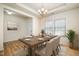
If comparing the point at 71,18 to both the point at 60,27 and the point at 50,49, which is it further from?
the point at 50,49

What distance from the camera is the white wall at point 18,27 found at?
4.17ft

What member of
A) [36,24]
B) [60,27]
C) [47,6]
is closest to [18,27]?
[36,24]

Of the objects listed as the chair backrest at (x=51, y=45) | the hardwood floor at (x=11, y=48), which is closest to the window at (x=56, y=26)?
the chair backrest at (x=51, y=45)

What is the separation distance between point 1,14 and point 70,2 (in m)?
1.52

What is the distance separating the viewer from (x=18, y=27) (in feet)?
4.48

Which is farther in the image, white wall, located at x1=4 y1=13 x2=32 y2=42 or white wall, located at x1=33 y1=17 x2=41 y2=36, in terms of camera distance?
white wall, located at x1=33 y1=17 x2=41 y2=36

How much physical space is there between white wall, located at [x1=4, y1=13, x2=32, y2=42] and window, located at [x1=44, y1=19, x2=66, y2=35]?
500mm

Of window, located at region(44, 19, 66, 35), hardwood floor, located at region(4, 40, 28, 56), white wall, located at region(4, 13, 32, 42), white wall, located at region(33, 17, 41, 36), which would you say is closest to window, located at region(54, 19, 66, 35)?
window, located at region(44, 19, 66, 35)

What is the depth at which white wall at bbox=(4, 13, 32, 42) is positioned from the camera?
127cm

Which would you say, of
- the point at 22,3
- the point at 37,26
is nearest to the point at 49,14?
the point at 37,26

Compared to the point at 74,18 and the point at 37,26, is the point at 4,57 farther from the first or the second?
the point at 74,18

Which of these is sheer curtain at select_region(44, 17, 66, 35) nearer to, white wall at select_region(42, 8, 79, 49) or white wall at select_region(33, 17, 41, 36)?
white wall at select_region(42, 8, 79, 49)

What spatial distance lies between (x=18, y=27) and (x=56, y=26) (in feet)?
3.05

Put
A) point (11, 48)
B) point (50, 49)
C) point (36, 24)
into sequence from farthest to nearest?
point (36, 24), point (50, 49), point (11, 48)
